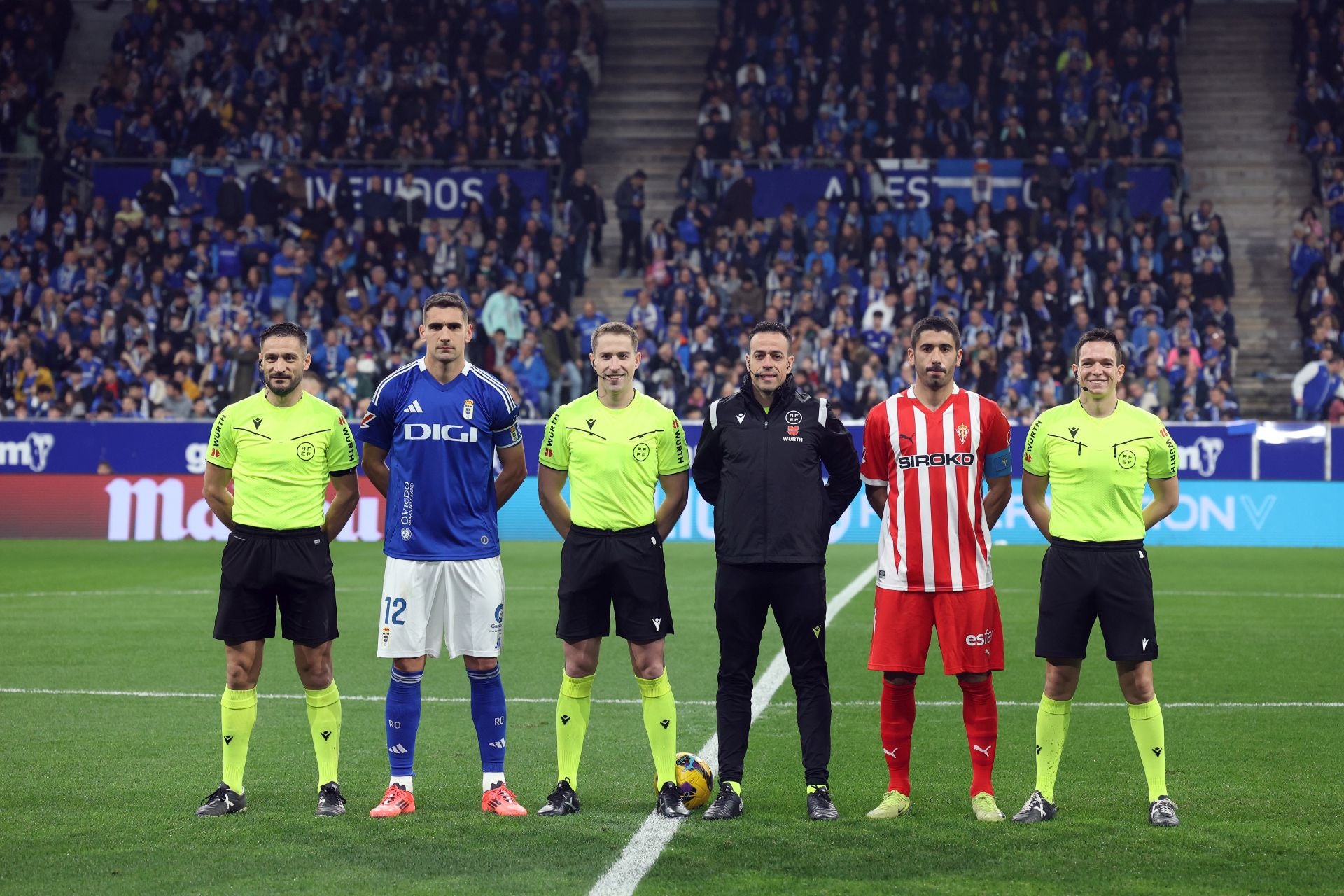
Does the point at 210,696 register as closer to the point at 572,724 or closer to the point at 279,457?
the point at 279,457

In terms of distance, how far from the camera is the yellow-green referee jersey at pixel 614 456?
21.3ft

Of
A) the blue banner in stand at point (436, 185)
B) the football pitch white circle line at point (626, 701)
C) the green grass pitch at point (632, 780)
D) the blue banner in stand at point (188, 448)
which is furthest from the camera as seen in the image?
the blue banner in stand at point (436, 185)

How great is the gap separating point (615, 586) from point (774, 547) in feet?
2.37

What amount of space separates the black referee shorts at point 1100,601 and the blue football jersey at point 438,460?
241 centimetres

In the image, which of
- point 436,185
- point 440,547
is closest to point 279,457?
point 440,547

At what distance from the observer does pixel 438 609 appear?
6520 millimetres

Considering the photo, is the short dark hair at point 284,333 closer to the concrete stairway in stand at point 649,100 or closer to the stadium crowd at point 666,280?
the stadium crowd at point 666,280

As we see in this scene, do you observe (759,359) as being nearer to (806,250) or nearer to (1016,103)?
(806,250)

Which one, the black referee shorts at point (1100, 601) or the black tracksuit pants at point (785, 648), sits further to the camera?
the black tracksuit pants at point (785, 648)

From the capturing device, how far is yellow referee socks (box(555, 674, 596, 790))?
649 cm

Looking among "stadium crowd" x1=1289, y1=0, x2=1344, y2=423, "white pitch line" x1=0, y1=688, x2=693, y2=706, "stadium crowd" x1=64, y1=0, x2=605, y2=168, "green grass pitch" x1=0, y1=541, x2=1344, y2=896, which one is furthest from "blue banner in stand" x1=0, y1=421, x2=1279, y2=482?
"white pitch line" x1=0, y1=688, x2=693, y2=706

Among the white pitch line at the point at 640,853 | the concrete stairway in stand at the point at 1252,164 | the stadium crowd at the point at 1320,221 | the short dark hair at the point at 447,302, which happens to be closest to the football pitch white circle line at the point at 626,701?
the white pitch line at the point at 640,853

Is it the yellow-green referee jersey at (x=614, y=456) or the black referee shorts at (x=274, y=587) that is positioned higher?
the yellow-green referee jersey at (x=614, y=456)

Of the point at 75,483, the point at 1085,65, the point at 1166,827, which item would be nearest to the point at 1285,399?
the point at 1085,65
